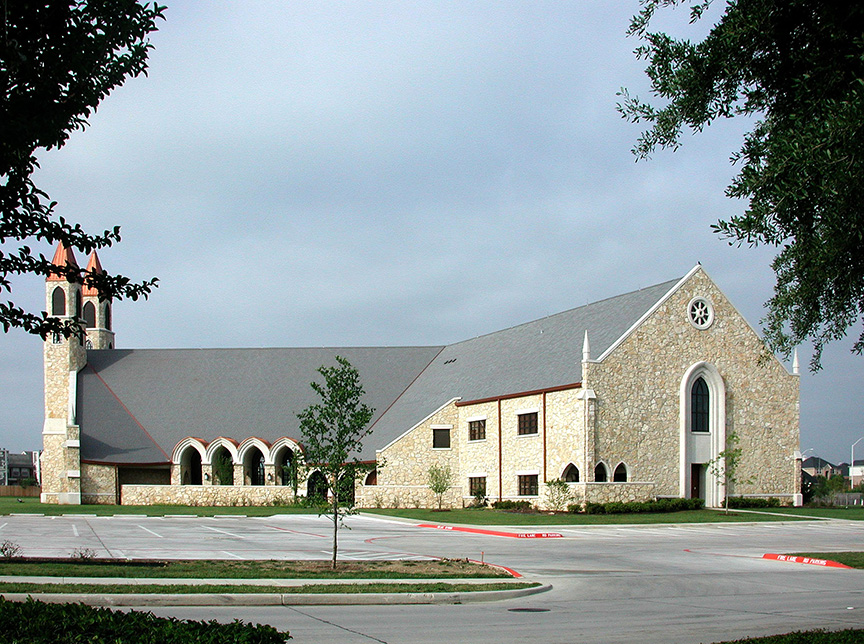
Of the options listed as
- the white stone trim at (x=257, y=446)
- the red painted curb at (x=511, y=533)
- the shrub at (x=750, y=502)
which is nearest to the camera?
the red painted curb at (x=511, y=533)

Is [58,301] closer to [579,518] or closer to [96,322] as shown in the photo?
[96,322]

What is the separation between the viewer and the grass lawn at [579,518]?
124ft

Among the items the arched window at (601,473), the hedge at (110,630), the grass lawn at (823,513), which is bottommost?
the grass lawn at (823,513)

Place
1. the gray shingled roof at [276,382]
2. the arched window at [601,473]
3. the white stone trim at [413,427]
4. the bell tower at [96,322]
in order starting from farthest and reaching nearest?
the bell tower at [96,322] → the white stone trim at [413,427] → the gray shingled roof at [276,382] → the arched window at [601,473]

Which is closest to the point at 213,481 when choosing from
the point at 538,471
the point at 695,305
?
the point at 538,471

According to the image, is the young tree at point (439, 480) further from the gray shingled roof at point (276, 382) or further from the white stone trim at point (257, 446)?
the white stone trim at point (257, 446)

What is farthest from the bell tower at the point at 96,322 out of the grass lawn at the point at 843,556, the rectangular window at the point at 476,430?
the grass lawn at the point at 843,556

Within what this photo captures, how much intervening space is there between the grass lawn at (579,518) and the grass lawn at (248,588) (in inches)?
805

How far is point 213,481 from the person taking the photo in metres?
55.7

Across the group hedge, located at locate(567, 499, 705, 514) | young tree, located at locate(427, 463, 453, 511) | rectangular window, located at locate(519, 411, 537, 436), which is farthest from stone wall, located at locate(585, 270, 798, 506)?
young tree, located at locate(427, 463, 453, 511)

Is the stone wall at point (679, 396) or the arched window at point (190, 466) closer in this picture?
the stone wall at point (679, 396)

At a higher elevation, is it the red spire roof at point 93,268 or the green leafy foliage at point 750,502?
the red spire roof at point 93,268

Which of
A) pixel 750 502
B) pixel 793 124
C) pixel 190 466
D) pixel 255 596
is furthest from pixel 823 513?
pixel 793 124

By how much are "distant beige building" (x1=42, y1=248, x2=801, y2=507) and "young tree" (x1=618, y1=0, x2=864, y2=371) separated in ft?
90.0
